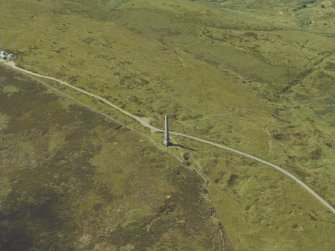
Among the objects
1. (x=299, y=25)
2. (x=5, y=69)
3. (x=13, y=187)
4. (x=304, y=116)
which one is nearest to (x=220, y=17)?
(x=299, y=25)

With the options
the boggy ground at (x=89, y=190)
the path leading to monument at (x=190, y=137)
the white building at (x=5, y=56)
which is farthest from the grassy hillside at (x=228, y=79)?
the boggy ground at (x=89, y=190)

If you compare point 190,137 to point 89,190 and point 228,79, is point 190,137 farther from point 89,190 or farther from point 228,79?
point 228,79

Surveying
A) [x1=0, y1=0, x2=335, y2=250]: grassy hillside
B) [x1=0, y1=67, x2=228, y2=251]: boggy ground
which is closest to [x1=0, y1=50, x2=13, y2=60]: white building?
[x1=0, y1=0, x2=335, y2=250]: grassy hillside

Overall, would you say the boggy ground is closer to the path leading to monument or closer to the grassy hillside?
the grassy hillside

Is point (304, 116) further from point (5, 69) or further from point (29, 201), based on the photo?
point (5, 69)

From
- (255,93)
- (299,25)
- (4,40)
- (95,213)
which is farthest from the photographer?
(299,25)

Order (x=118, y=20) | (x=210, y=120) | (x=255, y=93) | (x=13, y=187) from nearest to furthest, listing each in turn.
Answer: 1. (x=13, y=187)
2. (x=210, y=120)
3. (x=255, y=93)
4. (x=118, y=20)

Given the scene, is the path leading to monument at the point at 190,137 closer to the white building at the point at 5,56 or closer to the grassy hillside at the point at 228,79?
the grassy hillside at the point at 228,79
